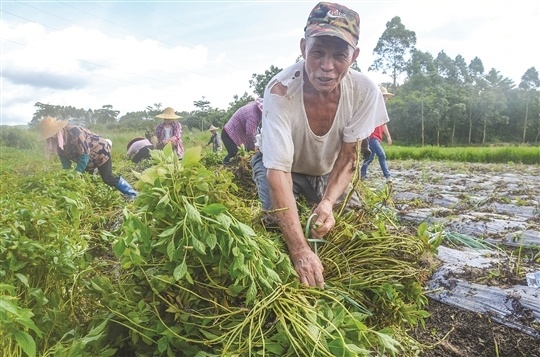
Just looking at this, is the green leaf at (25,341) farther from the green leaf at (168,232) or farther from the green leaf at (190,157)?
the green leaf at (190,157)

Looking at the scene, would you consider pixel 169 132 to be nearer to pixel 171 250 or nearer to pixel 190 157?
pixel 190 157

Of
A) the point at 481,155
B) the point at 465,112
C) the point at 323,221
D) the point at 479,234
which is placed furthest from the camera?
the point at 465,112

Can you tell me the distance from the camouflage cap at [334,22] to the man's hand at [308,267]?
1.06 metres

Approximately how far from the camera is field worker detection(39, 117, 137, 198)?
17.9ft

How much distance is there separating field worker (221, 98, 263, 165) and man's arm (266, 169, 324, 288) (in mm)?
3354

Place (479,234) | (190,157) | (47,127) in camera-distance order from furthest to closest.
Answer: (47,127) < (479,234) < (190,157)

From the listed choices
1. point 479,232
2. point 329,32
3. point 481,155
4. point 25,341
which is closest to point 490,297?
point 479,232

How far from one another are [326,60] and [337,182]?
662 millimetres

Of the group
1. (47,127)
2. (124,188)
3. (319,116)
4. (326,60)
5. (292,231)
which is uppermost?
(326,60)

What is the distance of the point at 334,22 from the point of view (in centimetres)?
227

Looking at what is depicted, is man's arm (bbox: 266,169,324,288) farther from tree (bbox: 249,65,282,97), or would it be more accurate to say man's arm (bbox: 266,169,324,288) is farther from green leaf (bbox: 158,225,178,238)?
tree (bbox: 249,65,282,97)

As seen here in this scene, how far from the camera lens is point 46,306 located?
6.59 feet

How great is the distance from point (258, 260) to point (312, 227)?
518mm

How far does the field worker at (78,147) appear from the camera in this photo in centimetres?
546
